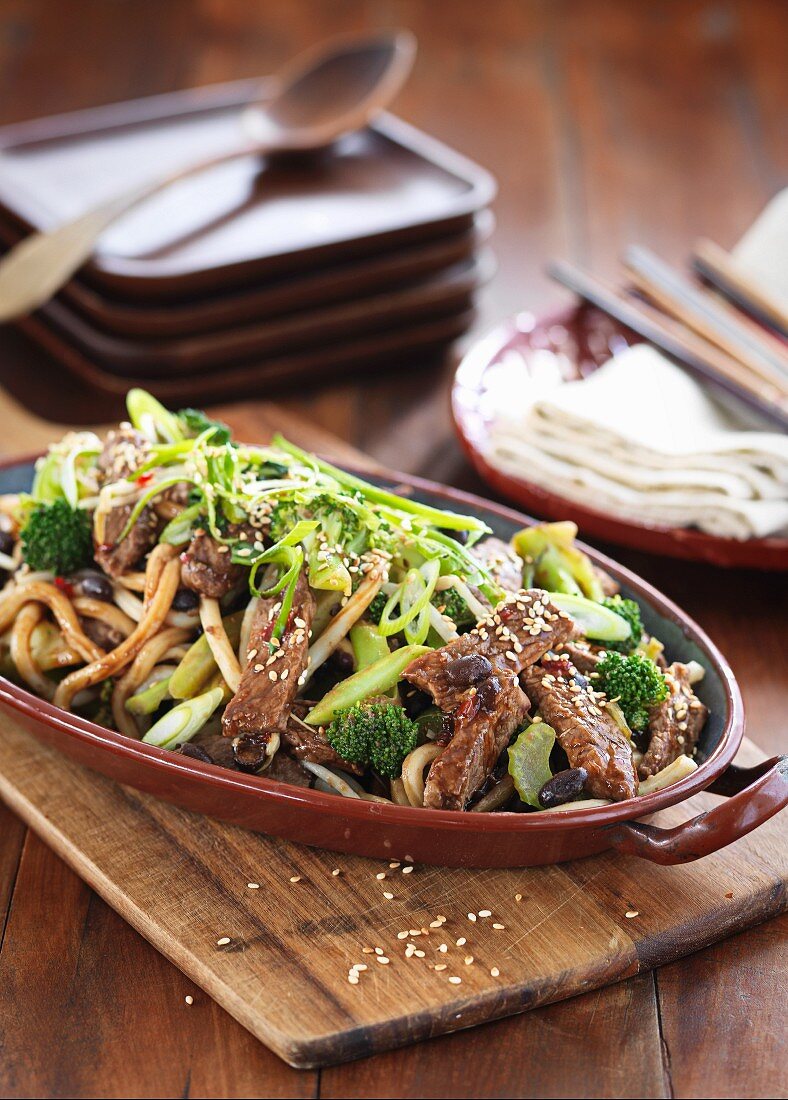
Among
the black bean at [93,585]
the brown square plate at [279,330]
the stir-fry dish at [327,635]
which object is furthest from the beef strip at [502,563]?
the brown square plate at [279,330]

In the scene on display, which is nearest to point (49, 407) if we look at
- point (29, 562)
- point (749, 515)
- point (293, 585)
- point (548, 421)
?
point (29, 562)

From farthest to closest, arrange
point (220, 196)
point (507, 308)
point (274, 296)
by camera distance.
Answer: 1. point (507, 308)
2. point (220, 196)
3. point (274, 296)

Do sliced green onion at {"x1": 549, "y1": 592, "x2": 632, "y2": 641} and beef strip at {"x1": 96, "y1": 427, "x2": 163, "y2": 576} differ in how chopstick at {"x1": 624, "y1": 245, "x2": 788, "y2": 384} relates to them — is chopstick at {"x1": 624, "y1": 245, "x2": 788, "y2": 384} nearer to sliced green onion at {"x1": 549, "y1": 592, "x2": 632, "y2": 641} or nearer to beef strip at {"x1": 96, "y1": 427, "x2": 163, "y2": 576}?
sliced green onion at {"x1": 549, "y1": 592, "x2": 632, "y2": 641}

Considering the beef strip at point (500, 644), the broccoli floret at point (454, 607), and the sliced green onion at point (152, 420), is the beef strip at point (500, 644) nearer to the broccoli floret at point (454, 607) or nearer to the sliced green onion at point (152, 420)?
the broccoli floret at point (454, 607)

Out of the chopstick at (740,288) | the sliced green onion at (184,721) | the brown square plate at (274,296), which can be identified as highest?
the chopstick at (740,288)

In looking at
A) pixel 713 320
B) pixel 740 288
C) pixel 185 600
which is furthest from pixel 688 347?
pixel 185 600

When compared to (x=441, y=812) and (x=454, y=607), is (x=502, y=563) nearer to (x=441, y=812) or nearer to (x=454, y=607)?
(x=454, y=607)
